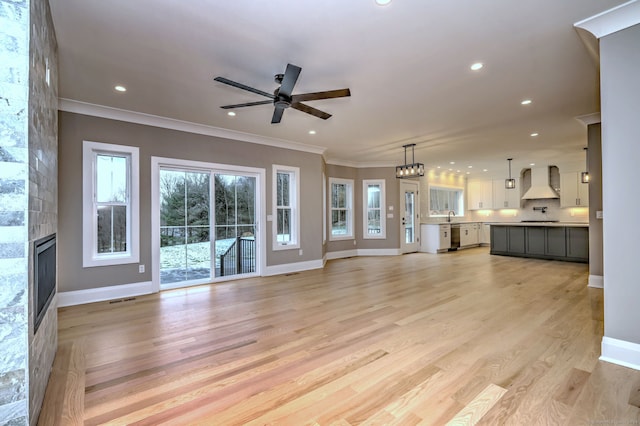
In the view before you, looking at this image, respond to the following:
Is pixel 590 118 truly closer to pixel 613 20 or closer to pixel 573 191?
pixel 613 20

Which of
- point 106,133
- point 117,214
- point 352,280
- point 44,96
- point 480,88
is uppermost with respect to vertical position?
point 480,88

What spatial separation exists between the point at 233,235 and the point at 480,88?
4409mm

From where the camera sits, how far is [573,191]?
8539mm

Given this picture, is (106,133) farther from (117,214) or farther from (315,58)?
(315,58)

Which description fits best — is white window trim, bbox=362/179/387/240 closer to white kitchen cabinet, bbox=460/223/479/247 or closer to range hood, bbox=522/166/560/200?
white kitchen cabinet, bbox=460/223/479/247

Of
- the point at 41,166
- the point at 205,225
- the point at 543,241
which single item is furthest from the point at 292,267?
the point at 543,241

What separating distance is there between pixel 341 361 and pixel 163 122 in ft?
14.2

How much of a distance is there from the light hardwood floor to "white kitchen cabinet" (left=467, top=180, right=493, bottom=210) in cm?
663

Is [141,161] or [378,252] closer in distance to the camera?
[141,161]

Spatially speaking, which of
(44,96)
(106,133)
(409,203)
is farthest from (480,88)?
(409,203)

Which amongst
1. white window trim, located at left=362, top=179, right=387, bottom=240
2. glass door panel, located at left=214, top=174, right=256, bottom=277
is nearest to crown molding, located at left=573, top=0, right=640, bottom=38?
glass door panel, located at left=214, top=174, right=256, bottom=277

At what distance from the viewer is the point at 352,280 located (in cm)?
529

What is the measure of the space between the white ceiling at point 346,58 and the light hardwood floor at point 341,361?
Result: 269cm

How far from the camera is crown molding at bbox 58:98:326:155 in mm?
3985
